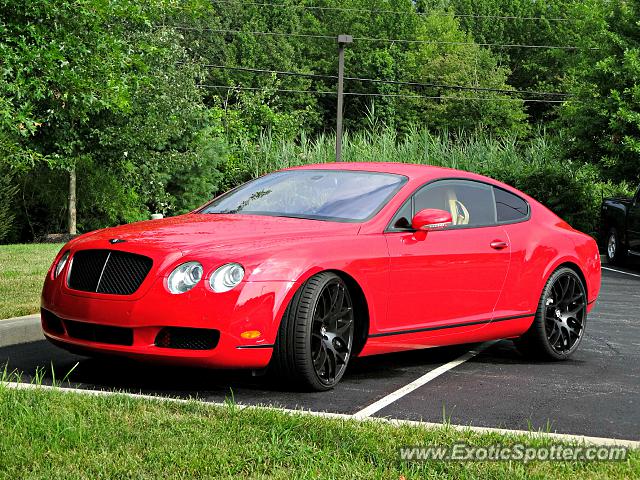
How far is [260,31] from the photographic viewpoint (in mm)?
80438

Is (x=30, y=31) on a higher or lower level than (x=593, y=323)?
higher

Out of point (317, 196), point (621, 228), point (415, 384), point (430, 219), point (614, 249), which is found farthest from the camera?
point (614, 249)

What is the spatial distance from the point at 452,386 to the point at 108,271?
241 cm

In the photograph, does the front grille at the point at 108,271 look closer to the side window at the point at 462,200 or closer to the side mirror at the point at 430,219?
the side mirror at the point at 430,219

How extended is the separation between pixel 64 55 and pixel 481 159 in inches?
854

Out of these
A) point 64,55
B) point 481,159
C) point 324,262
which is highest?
point 64,55

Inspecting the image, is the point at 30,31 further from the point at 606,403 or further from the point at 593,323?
the point at 606,403

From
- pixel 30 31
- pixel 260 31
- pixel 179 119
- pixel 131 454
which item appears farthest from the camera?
pixel 260 31

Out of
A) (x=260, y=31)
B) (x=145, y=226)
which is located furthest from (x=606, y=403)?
(x=260, y=31)

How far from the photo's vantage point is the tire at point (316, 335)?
6555mm

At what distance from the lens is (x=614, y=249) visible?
21.8 meters

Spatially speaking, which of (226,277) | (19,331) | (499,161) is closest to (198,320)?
(226,277)

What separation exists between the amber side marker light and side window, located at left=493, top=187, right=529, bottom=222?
2748mm

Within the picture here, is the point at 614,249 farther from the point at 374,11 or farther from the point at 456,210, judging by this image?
the point at 374,11
